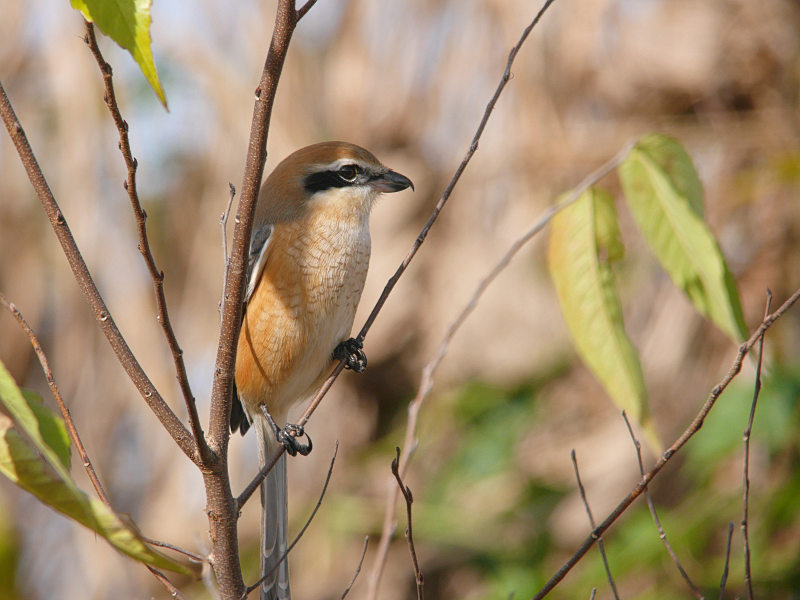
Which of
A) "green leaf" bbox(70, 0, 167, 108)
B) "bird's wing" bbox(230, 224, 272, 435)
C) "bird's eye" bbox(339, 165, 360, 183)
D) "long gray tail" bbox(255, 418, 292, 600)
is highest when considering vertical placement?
"green leaf" bbox(70, 0, 167, 108)

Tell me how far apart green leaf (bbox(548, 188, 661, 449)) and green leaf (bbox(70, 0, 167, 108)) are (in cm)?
91

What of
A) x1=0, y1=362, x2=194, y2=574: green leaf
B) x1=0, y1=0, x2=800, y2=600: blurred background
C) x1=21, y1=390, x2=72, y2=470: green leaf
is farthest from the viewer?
x1=0, y1=0, x2=800, y2=600: blurred background

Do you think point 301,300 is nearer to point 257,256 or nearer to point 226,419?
point 257,256

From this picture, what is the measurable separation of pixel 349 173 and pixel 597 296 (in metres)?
0.98

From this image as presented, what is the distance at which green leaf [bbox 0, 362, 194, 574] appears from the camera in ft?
2.98

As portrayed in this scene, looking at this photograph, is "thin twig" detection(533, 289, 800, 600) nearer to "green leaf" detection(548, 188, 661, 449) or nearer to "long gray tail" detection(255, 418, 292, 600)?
"green leaf" detection(548, 188, 661, 449)

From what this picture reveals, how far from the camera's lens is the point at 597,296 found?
160cm

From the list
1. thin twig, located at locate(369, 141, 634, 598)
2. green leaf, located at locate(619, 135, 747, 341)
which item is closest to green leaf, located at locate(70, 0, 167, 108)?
thin twig, located at locate(369, 141, 634, 598)

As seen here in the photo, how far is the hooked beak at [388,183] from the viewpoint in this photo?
2.37m

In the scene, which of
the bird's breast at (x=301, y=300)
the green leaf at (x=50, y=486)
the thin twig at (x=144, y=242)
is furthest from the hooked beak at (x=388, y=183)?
the green leaf at (x=50, y=486)

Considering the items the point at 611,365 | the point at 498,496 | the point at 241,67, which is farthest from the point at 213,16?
the point at 611,365

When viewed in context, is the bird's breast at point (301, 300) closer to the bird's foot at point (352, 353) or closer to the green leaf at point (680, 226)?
the bird's foot at point (352, 353)

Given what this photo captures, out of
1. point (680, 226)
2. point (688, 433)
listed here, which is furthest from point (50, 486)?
point (680, 226)

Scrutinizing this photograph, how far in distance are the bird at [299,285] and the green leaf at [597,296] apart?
60cm
